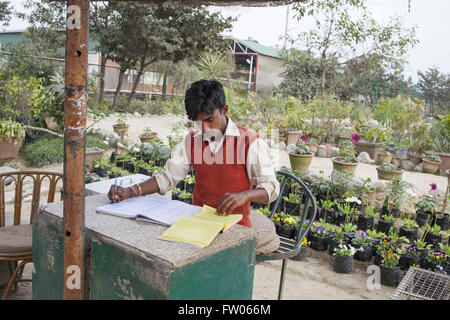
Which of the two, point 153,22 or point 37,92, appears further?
point 153,22

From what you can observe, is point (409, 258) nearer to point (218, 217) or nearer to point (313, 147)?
point (218, 217)

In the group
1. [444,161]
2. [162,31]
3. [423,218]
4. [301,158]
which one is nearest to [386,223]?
[423,218]

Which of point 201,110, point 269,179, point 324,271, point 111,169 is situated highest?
point 201,110

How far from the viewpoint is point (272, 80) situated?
2075cm

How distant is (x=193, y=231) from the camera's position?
1.43 meters

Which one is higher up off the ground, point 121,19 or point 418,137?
point 121,19

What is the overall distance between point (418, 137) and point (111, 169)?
20.7 ft

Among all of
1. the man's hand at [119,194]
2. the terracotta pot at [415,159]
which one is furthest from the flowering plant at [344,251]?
the terracotta pot at [415,159]

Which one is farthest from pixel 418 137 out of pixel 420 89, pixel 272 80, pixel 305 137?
pixel 272 80

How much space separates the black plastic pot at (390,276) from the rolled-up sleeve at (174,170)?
209 centimetres

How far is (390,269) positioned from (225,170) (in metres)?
2.03

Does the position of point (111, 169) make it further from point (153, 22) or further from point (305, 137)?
point (153, 22)

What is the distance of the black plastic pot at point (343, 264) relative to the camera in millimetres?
3332

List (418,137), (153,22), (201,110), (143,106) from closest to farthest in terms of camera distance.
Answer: (201,110) → (418,137) → (153,22) → (143,106)
